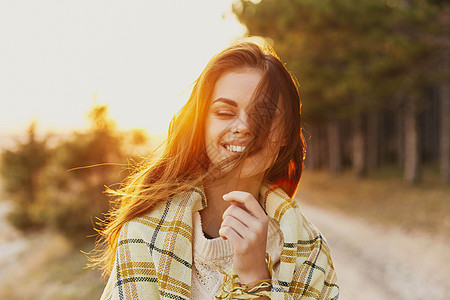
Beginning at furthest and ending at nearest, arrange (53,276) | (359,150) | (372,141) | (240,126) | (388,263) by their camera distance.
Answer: (372,141) → (359,150) → (53,276) → (388,263) → (240,126)

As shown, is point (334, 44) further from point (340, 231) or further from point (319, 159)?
point (319, 159)

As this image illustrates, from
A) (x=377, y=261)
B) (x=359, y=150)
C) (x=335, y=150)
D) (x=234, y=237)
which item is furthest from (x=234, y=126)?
(x=335, y=150)

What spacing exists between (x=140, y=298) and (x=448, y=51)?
486 inches

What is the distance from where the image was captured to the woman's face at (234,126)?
132 centimetres

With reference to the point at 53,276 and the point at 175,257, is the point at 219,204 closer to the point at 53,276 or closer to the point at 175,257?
the point at 175,257

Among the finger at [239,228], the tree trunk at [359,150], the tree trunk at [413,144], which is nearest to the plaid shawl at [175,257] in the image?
the finger at [239,228]

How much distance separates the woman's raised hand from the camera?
1.11m

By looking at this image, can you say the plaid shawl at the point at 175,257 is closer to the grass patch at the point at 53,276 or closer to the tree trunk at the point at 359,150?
the grass patch at the point at 53,276

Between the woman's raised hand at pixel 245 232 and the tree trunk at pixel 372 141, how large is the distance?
778 inches

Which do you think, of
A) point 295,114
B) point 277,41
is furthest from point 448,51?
point 295,114

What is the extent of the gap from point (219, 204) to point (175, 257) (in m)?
0.29

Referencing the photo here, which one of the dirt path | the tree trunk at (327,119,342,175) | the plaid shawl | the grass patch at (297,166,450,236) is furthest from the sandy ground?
the tree trunk at (327,119,342,175)

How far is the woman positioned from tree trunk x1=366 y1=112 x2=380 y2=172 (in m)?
19.4

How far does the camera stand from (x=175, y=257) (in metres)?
1.32
